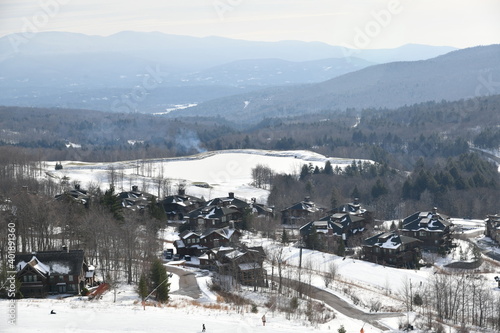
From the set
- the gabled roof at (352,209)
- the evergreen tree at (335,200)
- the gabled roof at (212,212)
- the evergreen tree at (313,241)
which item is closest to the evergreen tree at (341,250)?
the evergreen tree at (313,241)

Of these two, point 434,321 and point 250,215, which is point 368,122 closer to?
point 250,215

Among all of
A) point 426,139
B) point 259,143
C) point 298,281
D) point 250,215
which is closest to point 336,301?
point 298,281

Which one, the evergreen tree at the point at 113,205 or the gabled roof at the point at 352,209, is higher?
the evergreen tree at the point at 113,205

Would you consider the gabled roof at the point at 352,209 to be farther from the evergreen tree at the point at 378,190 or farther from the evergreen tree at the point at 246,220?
the evergreen tree at the point at 378,190

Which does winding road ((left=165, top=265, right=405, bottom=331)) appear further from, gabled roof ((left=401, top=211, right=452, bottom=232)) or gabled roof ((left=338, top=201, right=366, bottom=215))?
gabled roof ((left=338, top=201, right=366, bottom=215))

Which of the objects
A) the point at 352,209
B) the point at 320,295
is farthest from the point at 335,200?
the point at 320,295

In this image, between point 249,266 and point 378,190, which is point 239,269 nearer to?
point 249,266
